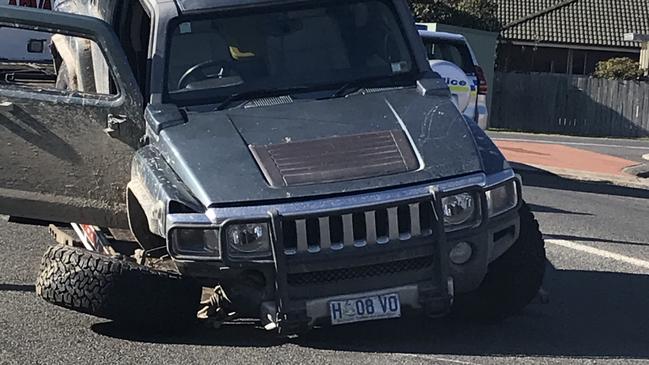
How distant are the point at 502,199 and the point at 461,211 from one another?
358mm

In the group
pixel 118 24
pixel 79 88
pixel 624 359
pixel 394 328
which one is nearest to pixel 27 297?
pixel 79 88

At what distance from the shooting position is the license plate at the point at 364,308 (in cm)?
587

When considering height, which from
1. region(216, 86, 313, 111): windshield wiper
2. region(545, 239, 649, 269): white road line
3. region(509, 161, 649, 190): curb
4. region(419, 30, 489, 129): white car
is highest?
region(216, 86, 313, 111): windshield wiper

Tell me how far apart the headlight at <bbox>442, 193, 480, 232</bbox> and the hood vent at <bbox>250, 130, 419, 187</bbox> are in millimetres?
292

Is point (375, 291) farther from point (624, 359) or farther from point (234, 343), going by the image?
point (624, 359)

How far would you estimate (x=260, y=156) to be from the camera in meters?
6.14

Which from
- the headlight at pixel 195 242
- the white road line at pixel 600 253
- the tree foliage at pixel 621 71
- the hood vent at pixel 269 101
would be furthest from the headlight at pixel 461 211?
the tree foliage at pixel 621 71

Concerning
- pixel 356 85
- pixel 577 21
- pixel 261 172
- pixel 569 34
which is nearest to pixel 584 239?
pixel 356 85

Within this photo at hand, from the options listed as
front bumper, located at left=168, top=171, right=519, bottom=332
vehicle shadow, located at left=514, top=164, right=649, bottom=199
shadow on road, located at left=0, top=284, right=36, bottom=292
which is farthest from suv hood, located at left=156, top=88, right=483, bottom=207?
vehicle shadow, located at left=514, top=164, right=649, bottom=199

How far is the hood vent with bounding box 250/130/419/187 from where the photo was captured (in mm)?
5984

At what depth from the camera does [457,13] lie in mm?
36875

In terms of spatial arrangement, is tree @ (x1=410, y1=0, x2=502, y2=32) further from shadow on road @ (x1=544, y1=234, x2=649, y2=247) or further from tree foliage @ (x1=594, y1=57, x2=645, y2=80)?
shadow on road @ (x1=544, y1=234, x2=649, y2=247)

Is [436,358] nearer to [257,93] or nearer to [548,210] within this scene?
[257,93]

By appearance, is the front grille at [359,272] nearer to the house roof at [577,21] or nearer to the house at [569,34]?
the house at [569,34]
